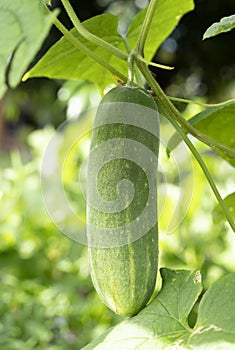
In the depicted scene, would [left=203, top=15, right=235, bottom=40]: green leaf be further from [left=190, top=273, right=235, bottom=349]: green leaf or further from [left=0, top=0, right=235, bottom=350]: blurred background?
[left=0, top=0, right=235, bottom=350]: blurred background

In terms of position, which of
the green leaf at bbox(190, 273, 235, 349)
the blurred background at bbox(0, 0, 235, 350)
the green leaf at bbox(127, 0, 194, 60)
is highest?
the green leaf at bbox(127, 0, 194, 60)

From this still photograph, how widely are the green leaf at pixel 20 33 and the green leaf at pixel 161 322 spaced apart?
26 cm

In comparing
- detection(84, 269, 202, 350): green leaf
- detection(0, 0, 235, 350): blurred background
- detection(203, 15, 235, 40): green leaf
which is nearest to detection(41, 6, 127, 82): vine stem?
detection(203, 15, 235, 40): green leaf

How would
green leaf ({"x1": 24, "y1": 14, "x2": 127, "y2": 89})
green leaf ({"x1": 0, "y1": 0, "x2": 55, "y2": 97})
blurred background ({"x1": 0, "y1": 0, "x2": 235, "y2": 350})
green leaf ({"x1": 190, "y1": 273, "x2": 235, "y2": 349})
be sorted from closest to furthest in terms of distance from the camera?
1. green leaf ({"x1": 0, "y1": 0, "x2": 55, "y2": 97})
2. green leaf ({"x1": 190, "y1": 273, "x2": 235, "y2": 349})
3. green leaf ({"x1": 24, "y1": 14, "x2": 127, "y2": 89})
4. blurred background ({"x1": 0, "y1": 0, "x2": 235, "y2": 350})

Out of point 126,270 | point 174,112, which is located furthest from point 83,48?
point 126,270

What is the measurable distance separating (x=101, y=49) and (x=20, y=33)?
1.35ft

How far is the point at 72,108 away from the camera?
1.66 m

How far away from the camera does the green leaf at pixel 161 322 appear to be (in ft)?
1.83

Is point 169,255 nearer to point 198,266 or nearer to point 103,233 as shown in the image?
point 198,266

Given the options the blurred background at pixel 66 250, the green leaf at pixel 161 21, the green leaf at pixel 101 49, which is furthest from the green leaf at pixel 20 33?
the blurred background at pixel 66 250

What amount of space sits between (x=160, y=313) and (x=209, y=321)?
45mm

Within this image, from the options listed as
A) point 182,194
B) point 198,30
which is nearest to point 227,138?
point 182,194

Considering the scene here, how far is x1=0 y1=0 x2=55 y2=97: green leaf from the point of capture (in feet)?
→ 1.20

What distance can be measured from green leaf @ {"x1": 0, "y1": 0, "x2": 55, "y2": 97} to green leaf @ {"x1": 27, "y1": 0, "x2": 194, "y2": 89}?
279mm
